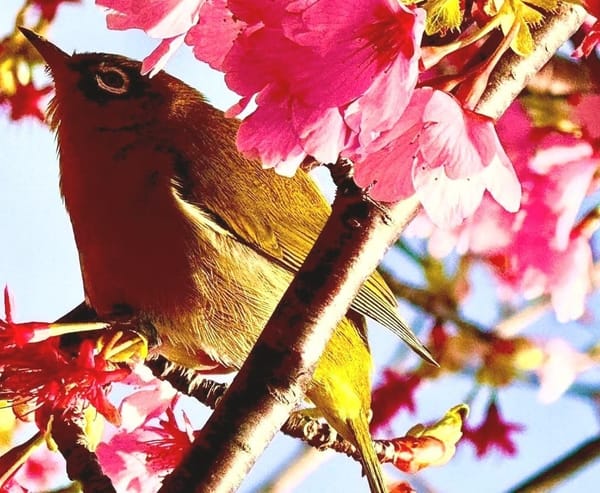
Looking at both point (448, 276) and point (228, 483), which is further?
point (448, 276)

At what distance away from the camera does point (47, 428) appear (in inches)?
16.0

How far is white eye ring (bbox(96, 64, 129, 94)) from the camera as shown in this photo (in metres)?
0.61

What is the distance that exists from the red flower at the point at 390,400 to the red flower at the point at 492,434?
3.4 inches

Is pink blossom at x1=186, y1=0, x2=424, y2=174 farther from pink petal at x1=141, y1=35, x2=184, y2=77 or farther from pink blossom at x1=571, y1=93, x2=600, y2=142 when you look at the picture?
pink blossom at x1=571, y1=93, x2=600, y2=142

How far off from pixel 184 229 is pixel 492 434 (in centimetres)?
37

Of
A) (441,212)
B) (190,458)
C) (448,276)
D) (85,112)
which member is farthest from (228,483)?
(448,276)

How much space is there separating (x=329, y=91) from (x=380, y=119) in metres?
0.02

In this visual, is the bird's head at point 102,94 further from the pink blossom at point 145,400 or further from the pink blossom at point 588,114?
the pink blossom at point 588,114

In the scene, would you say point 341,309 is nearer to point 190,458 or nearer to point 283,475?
point 190,458

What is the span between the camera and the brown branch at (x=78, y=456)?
38 centimetres

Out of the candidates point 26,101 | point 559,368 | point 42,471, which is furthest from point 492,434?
point 26,101

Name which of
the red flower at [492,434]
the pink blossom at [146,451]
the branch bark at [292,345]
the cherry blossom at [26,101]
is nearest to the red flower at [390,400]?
the red flower at [492,434]

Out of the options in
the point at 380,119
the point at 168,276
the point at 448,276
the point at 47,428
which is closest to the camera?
the point at 380,119

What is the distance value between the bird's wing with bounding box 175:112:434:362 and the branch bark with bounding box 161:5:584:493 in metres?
0.25
